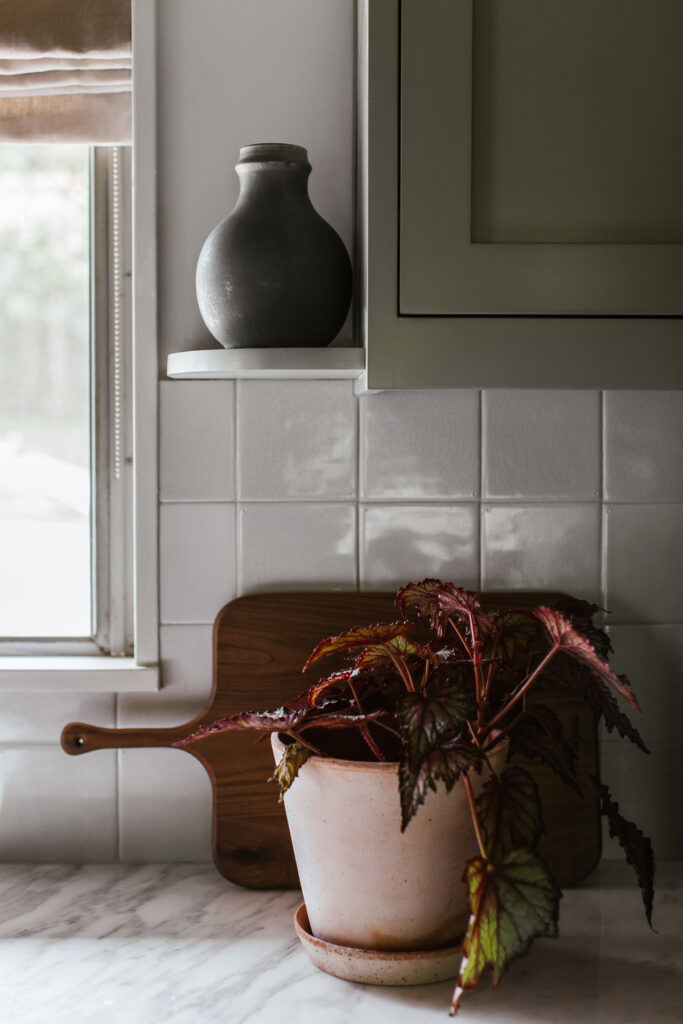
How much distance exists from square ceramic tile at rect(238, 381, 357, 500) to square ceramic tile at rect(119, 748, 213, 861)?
1.23ft

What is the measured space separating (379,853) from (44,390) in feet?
2.72

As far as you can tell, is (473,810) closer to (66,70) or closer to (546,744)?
(546,744)

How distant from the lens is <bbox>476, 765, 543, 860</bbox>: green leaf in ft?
2.56

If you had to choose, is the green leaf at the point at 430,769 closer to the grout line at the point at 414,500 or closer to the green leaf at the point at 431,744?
the green leaf at the point at 431,744

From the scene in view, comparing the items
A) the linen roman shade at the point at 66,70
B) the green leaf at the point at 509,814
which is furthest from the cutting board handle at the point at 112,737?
the linen roman shade at the point at 66,70

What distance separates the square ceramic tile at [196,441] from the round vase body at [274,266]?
156 millimetres

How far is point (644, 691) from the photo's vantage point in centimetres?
123

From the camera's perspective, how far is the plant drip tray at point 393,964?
0.89 metres

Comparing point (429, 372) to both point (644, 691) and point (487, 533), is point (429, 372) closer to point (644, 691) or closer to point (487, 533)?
point (487, 533)

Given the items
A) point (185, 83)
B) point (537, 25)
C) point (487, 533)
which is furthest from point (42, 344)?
point (537, 25)

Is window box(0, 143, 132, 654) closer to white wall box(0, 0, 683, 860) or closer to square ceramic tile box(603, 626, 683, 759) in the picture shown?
white wall box(0, 0, 683, 860)

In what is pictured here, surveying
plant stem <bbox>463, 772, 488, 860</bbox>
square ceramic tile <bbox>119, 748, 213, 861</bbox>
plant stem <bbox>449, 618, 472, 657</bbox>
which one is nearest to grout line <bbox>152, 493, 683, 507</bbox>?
plant stem <bbox>449, 618, 472, 657</bbox>

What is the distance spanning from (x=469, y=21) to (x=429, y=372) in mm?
317

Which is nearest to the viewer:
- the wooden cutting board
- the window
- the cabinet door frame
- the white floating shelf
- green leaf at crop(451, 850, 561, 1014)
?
green leaf at crop(451, 850, 561, 1014)
